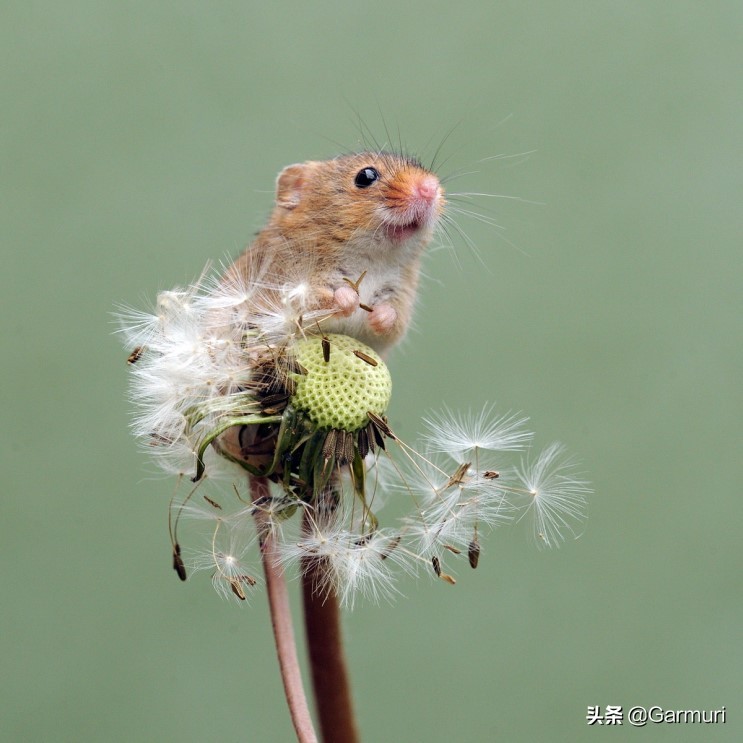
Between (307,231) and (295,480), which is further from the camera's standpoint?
(307,231)

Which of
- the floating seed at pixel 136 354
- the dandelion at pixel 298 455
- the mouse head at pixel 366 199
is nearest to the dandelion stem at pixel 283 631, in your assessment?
the dandelion at pixel 298 455

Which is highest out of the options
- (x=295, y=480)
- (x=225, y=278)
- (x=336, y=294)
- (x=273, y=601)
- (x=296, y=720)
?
(x=225, y=278)

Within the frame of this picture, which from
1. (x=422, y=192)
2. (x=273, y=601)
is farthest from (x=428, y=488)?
(x=422, y=192)

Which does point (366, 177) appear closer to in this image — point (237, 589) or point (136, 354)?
point (136, 354)

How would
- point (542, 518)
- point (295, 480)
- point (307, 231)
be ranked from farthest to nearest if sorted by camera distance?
1. point (307, 231)
2. point (542, 518)
3. point (295, 480)

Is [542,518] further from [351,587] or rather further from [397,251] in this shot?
[397,251]

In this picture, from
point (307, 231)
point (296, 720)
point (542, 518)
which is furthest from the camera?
point (307, 231)

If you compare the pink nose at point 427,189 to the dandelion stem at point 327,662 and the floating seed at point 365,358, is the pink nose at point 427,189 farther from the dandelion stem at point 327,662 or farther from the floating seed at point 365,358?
the dandelion stem at point 327,662
